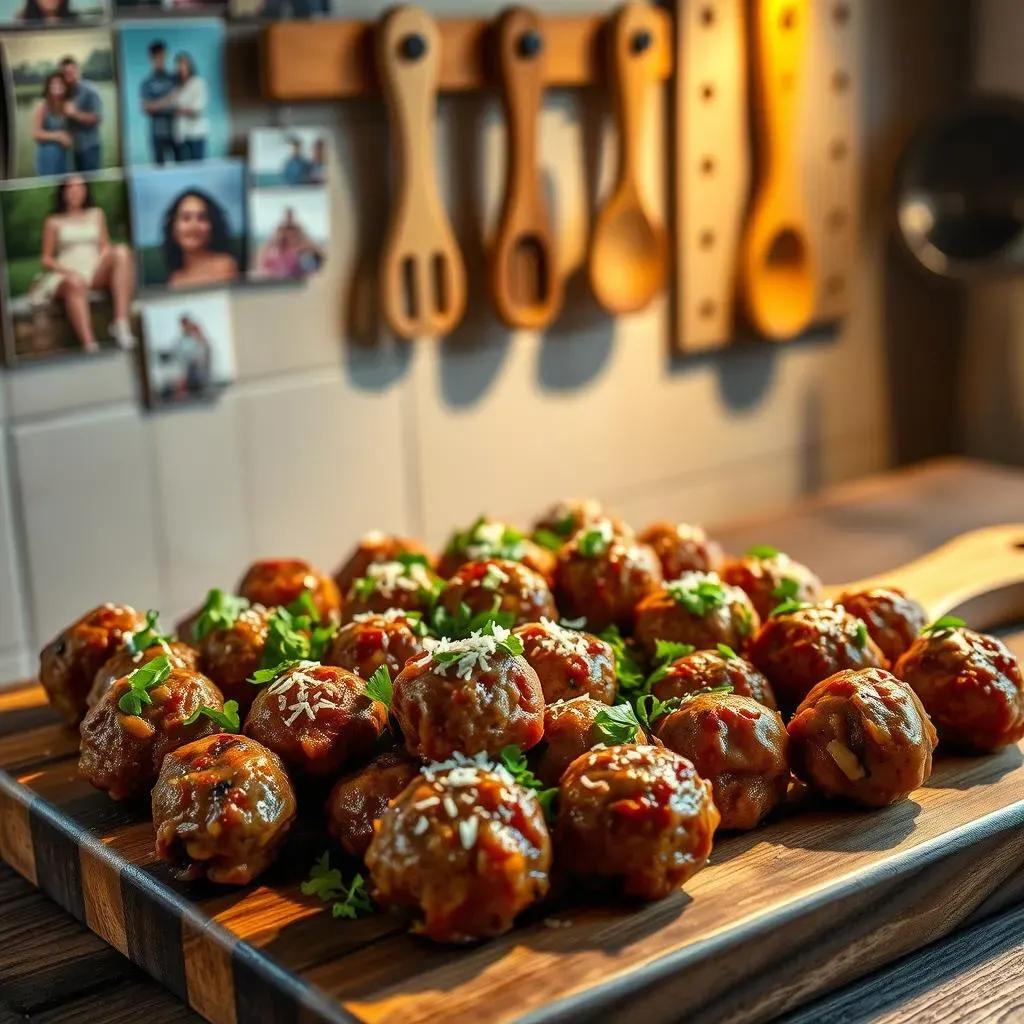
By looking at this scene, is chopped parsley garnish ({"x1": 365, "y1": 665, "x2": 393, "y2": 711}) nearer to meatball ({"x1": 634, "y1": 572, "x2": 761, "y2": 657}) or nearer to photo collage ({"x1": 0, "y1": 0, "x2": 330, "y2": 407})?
meatball ({"x1": 634, "y1": 572, "x2": 761, "y2": 657})

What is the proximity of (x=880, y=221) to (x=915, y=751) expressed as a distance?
222 cm

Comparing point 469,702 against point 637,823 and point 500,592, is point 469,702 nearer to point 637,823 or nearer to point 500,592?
point 637,823

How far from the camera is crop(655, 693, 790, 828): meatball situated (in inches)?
45.0

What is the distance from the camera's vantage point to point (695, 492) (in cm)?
305

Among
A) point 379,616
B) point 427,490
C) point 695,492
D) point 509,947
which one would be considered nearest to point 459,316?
point 427,490

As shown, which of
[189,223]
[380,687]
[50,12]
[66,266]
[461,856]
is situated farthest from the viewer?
[189,223]

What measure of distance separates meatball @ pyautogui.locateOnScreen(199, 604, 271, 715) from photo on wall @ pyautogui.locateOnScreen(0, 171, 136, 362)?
0.96m

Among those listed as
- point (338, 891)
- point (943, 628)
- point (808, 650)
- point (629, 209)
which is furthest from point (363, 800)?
point (629, 209)

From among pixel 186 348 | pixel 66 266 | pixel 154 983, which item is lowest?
pixel 154 983

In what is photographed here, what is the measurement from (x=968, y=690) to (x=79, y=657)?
2.50ft

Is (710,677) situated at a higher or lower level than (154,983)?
higher

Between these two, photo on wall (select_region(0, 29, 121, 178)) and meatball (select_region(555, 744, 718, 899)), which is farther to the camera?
photo on wall (select_region(0, 29, 121, 178))

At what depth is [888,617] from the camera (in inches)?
55.2

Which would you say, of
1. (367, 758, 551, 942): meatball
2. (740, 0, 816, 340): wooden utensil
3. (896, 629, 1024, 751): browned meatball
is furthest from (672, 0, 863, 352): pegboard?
(367, 758, 551, 942): meatball
